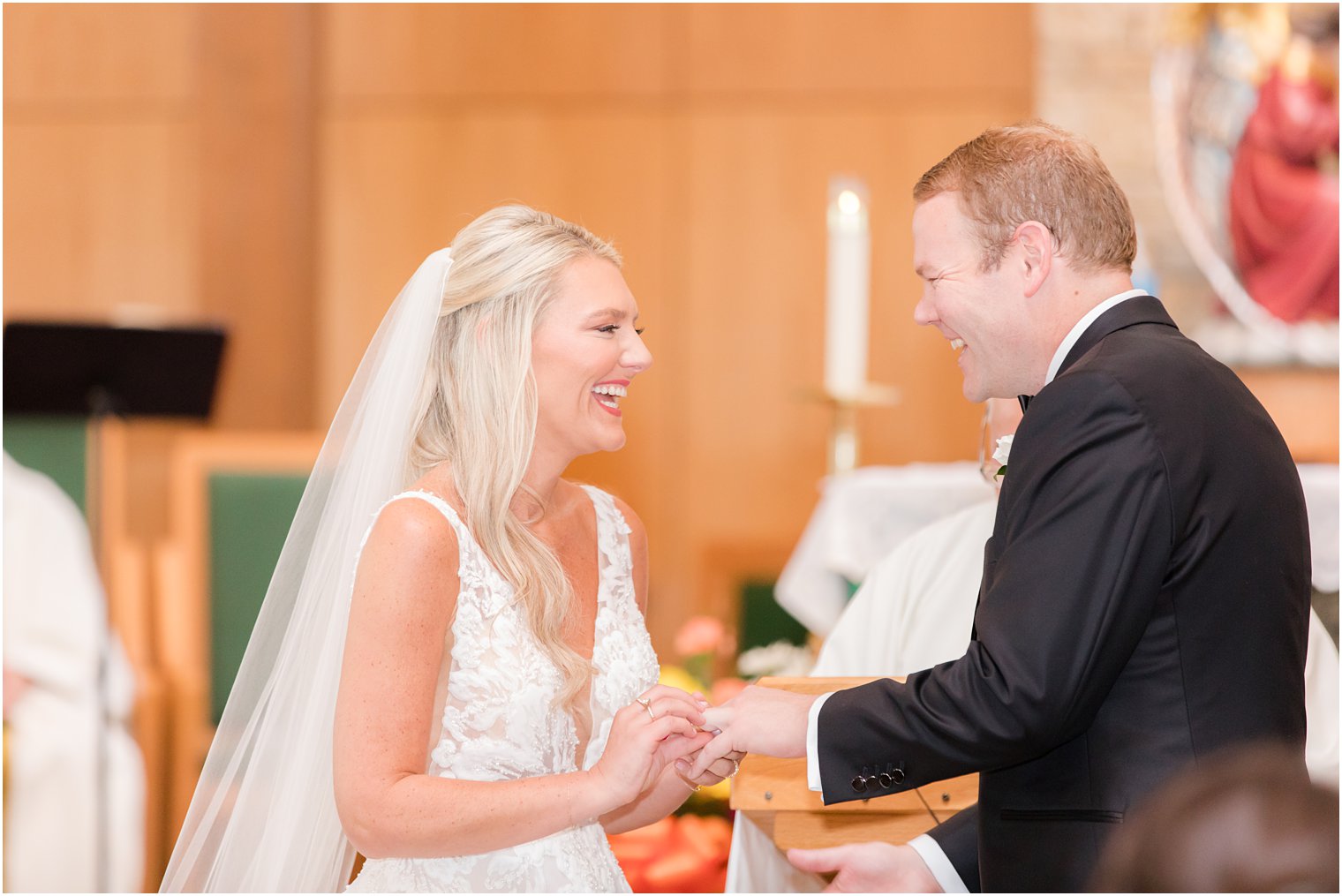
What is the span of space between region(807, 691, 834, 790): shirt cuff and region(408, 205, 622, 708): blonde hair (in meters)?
0.47

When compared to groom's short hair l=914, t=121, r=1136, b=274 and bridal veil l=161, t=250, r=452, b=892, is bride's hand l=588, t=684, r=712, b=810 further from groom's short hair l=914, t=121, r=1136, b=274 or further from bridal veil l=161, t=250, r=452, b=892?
groom's short hair l=914, t=121, r=1136, b=274

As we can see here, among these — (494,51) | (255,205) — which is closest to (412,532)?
(255,205)

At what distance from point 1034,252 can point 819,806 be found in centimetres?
101

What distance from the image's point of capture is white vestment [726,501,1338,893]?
2.63 meters

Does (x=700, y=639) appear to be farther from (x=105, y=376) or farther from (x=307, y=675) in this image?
(x=105, y=376)

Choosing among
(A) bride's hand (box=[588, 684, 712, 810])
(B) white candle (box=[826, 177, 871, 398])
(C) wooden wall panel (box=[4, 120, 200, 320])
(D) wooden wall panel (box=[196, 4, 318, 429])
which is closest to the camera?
(A) bride's hand (box=[588, 684, 712, 810])

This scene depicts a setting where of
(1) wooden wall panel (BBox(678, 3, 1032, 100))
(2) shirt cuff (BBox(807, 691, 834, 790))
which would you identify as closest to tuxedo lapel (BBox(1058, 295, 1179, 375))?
(2) shirt cuff (BBox(807, 691, 834, 790))

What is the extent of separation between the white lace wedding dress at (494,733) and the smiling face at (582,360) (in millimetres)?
278

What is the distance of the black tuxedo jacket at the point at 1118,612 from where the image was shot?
1822mm

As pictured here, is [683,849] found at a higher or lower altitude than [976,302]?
lower

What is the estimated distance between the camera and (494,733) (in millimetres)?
2295

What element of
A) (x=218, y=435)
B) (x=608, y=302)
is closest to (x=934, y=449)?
(x=218, y=435)

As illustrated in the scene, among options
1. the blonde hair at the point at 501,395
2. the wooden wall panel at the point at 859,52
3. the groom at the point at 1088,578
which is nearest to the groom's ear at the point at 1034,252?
the groom at the point at 1088,578

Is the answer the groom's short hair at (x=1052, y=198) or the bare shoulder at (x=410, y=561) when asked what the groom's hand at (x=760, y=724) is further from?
the groom's short hair at (x=1052, y=198)
